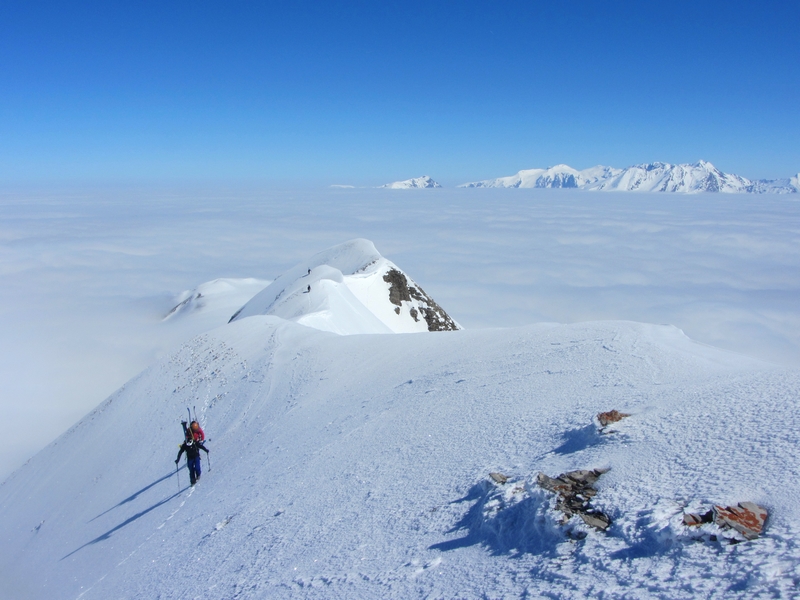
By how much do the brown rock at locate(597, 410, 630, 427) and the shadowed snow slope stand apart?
28 cm

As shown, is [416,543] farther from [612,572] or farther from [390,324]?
[390,324]

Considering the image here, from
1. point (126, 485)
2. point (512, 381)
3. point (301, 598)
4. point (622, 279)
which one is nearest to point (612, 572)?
point (301, 598)

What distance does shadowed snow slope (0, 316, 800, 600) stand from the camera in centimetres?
517

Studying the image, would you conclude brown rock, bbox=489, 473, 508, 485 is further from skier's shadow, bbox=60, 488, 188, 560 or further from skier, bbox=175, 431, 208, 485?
skier's shadow, bbox=60, 488, 188, 560

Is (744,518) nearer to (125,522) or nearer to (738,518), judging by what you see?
(738,518)

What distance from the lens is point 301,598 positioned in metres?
6.39

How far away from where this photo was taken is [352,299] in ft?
134

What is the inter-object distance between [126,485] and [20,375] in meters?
79.5

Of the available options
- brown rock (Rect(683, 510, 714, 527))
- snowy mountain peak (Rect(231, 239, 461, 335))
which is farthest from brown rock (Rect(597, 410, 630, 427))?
snowy mountain peak (Rect(231, 239, 461, 335))

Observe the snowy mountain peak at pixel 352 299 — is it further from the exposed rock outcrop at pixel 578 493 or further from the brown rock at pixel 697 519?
the brown rock at pixel 697 519

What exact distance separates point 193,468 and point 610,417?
10.7 metres

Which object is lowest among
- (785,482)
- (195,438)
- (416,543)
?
(195,438)

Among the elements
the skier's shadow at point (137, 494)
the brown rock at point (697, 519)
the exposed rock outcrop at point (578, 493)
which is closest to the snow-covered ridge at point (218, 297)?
the skier's shadow at point (137, 494)

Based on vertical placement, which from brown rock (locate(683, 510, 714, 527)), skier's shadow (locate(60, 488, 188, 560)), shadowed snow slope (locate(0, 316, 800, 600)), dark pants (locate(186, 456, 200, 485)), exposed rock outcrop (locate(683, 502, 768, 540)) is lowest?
skier's shadow (locate(60, 488, 188, 560))
